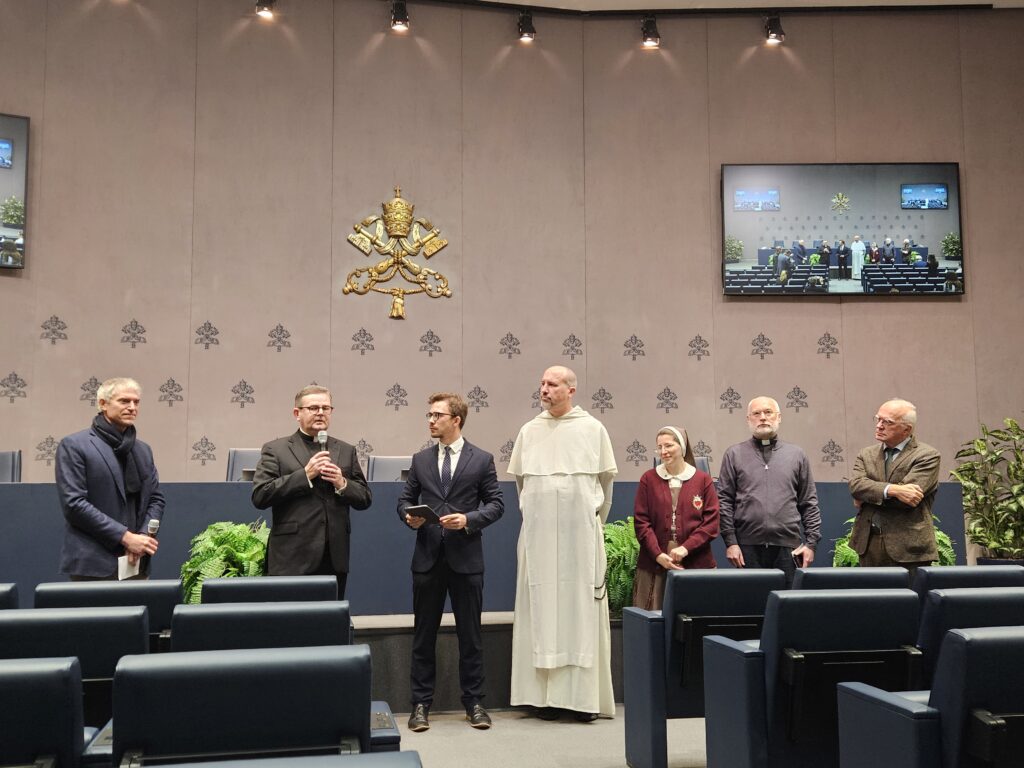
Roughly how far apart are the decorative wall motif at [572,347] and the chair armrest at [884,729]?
6.55 metres

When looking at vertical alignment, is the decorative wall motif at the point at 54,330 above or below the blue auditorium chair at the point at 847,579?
above

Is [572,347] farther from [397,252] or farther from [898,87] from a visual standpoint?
[898,87]

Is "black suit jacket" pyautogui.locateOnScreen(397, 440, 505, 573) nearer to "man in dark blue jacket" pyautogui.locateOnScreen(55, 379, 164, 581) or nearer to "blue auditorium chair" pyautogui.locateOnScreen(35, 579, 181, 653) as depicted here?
"man in dark blue jacket" pyautogui.locateOnScreen(55, 379, 164, 581)

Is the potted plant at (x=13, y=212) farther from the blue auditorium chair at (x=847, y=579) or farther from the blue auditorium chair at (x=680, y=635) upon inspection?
the blue auditorium chair at (x=847, y=579)

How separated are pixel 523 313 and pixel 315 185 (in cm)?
223

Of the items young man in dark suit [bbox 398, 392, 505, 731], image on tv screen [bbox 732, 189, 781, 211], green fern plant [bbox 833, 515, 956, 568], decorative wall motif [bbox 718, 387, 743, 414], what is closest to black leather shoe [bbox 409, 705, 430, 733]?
young man in dark suit [bbox 398, 392, 505, 731]

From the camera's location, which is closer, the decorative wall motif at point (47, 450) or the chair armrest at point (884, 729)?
the chair armrest at point (884, 729)

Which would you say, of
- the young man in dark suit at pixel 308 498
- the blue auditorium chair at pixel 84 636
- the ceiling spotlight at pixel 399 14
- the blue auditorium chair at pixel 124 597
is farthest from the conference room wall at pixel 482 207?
the blue auditorium chair at pixel 84 636

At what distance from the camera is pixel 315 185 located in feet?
29.0

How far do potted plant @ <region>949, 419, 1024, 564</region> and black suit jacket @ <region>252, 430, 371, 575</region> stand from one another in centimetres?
594

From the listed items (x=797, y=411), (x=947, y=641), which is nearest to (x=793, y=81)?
(x=797, y=411)

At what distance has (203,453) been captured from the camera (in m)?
8.30

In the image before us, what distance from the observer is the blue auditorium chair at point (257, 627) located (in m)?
2.41

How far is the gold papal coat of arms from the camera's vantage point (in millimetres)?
8859
